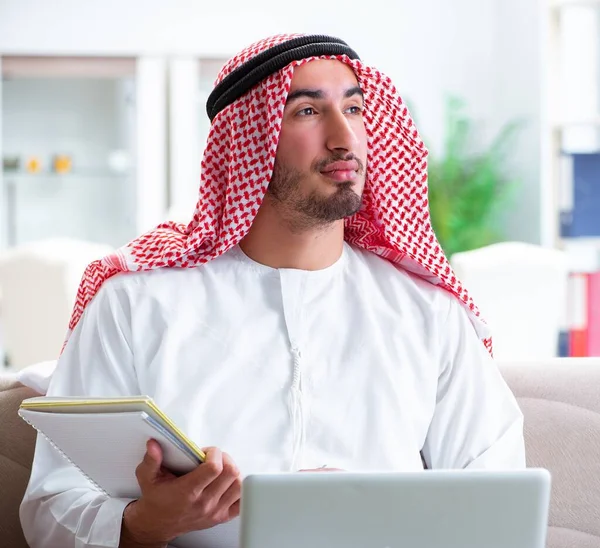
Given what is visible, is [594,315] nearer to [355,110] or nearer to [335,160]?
[355,110]

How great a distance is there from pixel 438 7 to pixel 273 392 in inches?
231

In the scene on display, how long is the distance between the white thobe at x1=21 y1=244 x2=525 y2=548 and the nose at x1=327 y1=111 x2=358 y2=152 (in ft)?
0.86

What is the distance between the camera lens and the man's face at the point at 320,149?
1.92 m

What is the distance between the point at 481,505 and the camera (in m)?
1.18

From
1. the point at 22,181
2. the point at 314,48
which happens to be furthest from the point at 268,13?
the point at 314,48

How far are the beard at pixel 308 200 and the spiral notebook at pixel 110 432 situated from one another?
62 cm

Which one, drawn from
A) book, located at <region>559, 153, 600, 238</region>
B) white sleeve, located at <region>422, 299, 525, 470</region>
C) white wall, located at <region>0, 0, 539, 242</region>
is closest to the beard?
white sleeve, located at <region>422, 299, 525, 470</region>

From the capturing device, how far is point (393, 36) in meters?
7.21

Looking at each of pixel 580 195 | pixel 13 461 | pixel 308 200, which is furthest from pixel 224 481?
pixel 580 195

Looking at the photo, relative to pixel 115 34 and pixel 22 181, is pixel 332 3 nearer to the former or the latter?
pixel 115 34

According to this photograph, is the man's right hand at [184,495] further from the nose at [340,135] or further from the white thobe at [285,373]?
the nose at [340,135]

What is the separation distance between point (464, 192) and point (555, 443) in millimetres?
4673

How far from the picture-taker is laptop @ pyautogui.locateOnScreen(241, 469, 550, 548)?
1166 millimetres

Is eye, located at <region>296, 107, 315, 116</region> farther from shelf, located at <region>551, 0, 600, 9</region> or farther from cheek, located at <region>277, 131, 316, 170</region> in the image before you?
shelf, located at <region>551, 0, 600, 9</region>
